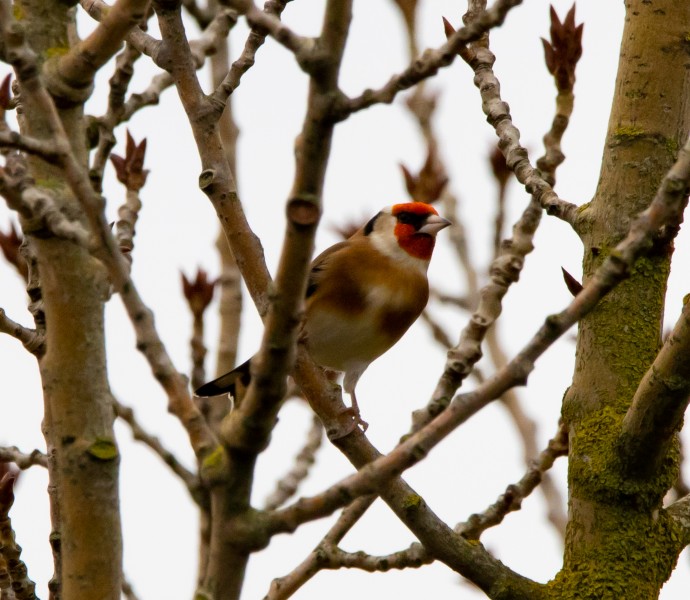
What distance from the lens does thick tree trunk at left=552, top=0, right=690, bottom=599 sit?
268 cm

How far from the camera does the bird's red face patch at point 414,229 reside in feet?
15.6

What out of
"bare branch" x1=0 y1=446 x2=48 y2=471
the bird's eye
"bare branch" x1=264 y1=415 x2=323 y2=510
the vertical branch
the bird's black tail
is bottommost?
the vertical branch

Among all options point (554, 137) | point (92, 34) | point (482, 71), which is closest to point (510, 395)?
point (554, 137)

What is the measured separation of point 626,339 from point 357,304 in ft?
5.33

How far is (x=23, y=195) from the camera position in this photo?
6.32 feet

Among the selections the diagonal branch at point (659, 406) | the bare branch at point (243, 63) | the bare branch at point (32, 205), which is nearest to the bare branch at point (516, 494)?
the diagonal branch at point (659, 406)

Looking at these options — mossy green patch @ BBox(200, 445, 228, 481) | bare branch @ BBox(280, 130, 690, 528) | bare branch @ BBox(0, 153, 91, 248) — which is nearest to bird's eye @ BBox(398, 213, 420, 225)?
bare branch @ BBox(0, 153, 91, 248)

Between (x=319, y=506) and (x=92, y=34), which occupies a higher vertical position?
(x=92, y=34)

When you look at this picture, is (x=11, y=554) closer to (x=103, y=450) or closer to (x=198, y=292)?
(x=103, y=450)

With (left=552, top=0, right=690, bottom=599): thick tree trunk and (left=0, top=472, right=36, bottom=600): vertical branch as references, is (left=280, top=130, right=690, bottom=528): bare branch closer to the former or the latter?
(left=552, top=0, right=690, bottom=599): thick tree trunk

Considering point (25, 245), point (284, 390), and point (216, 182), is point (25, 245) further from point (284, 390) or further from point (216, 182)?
point (284, 390)

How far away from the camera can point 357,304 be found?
4301 millimetres

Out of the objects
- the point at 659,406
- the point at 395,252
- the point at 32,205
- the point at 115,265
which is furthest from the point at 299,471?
the point at 115,265

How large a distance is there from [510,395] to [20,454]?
272 cm
